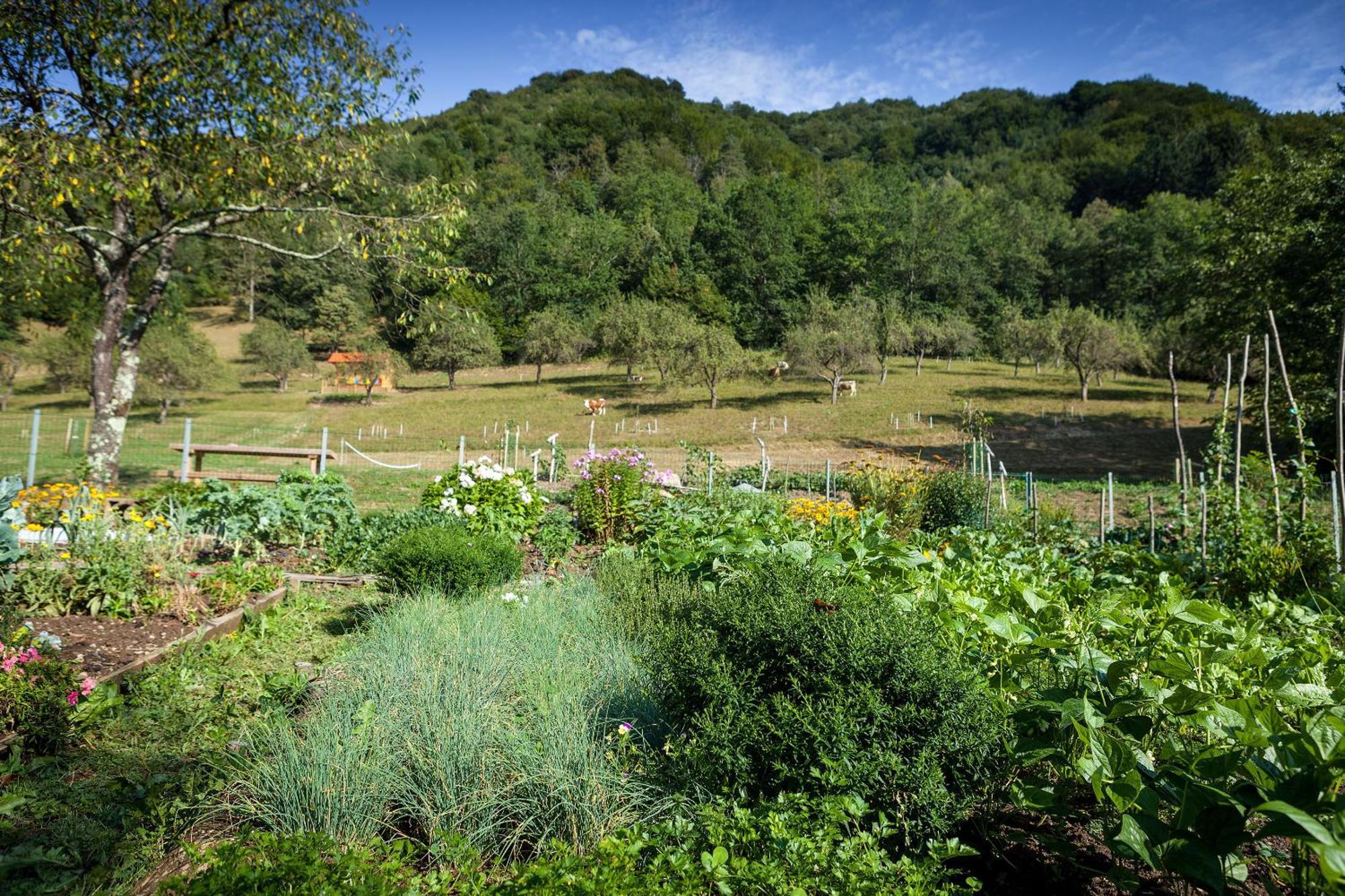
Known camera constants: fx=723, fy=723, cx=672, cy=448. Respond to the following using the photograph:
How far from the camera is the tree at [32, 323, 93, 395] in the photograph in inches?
1268

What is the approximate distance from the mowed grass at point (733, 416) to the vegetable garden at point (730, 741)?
13493mm

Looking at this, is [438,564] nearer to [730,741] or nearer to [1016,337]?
[730,741]

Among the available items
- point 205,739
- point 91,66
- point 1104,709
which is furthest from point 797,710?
point 91,66

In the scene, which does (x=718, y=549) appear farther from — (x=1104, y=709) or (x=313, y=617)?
(x=313, y=617)

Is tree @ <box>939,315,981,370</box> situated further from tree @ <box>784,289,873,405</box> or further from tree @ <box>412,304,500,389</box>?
tree @ <box>412,304,500,389</box>

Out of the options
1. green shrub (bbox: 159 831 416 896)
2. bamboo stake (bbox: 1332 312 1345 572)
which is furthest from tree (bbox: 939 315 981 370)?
green shrub (bbox: 159 831 416 896)

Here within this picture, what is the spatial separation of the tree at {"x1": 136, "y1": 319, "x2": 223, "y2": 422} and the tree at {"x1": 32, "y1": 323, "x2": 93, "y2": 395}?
3.77 m

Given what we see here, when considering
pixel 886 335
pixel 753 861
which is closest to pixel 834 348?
pixel 886 335

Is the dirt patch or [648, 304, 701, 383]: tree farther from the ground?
[648, 304, 701, 383]: tree

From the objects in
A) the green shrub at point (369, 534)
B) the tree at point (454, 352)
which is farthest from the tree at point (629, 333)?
the green shrub at point (369, 534)

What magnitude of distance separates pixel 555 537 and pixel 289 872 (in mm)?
5827

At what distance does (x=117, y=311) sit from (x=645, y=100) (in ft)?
326

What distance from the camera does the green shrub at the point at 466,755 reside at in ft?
8.48

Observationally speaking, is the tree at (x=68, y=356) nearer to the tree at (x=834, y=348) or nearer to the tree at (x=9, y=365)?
the tree at (x=9, y=365)
